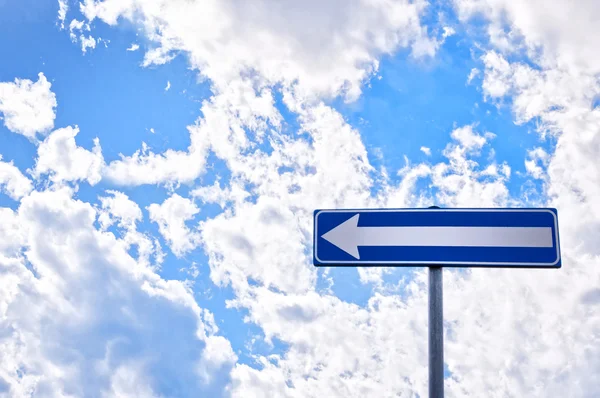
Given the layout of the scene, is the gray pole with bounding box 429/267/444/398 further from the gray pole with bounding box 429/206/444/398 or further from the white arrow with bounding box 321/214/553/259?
the white arrow with bounding box 321/214/553/259

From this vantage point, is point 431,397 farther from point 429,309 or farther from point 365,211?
point 365,211

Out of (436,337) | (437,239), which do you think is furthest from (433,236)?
(436,337)

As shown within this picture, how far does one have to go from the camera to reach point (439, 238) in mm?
3814

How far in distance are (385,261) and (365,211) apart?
14.8 inches

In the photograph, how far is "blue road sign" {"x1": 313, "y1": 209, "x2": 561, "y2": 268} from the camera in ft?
12.2

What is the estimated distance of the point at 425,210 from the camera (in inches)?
155

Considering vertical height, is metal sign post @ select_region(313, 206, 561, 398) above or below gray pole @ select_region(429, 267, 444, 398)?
above

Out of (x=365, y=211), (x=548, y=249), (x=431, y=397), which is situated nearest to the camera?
(x=431, y=397)

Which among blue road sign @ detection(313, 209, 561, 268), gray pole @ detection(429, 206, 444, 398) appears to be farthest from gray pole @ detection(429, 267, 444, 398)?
blue road sign @ detection(313, 209, 561, 268)

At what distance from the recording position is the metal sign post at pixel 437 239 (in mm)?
3721

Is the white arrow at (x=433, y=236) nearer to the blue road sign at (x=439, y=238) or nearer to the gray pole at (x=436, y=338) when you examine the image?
the blue road sign at (x=439, y=238)

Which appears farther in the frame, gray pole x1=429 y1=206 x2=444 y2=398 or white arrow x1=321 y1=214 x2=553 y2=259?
white arrow x1=321 y1=214 x2=553 y2=259

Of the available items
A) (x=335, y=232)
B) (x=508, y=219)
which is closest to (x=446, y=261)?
(x=508, y=219)

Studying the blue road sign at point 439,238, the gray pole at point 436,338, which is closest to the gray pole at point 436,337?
the gray pole at point 436,338
